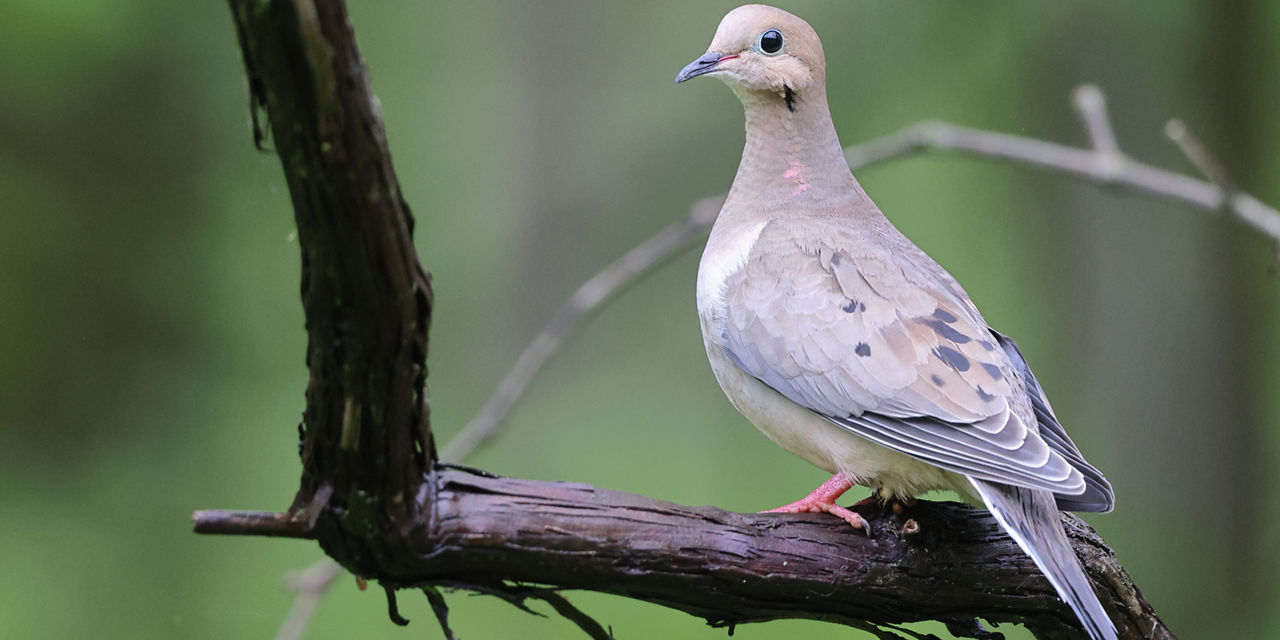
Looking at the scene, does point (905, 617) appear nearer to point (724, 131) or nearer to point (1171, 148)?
point (1171, 148)

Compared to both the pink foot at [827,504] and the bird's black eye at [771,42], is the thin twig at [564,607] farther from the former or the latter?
the bird's black eye at [771,42]

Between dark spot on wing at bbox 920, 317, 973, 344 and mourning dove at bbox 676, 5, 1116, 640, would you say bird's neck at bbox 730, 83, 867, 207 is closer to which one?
mourning dove at bbox 676, 5, 1116, 640

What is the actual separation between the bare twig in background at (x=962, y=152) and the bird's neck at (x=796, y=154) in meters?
0.16

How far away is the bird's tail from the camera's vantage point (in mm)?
1953

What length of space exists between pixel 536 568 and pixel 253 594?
3732 mm

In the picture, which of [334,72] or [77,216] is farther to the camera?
[77,216]

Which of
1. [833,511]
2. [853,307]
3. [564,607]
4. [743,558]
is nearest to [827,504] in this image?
[833,511]

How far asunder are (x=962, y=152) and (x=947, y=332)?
0.99 m

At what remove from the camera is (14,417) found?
5.00 metres

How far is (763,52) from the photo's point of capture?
274cm

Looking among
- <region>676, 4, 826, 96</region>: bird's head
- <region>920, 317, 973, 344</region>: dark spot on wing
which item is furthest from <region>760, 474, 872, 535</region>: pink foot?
<region>676, 4, 826, 96</region>: bird's head

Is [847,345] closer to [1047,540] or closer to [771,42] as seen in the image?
[1047,540]

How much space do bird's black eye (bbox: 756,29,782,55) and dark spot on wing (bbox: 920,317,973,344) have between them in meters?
0.80

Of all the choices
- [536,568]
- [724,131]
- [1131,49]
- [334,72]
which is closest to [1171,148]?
[1131,49]
